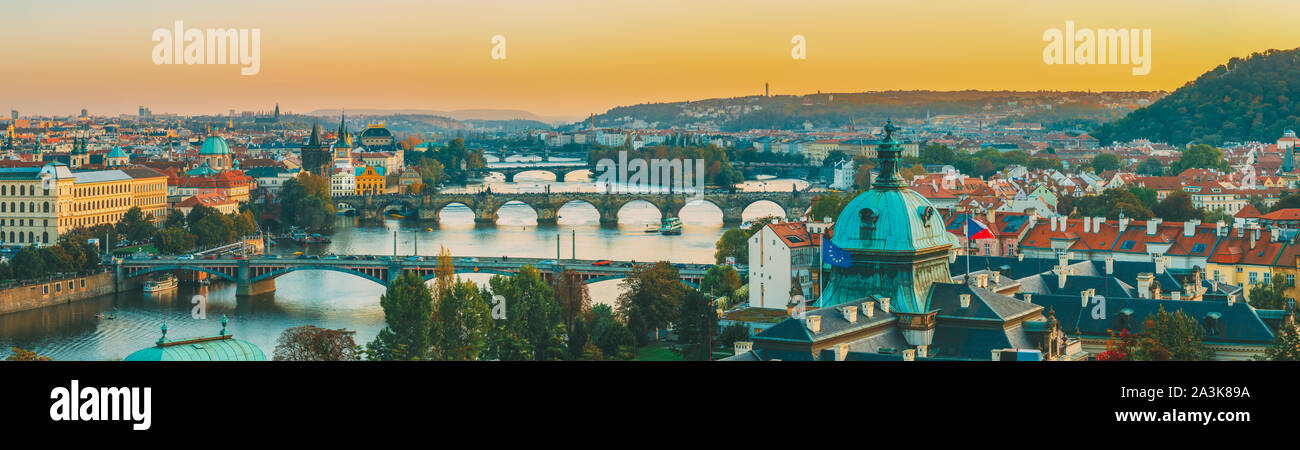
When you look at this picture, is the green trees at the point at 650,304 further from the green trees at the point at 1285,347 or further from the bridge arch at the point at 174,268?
the bridge arch at the point at 174,268

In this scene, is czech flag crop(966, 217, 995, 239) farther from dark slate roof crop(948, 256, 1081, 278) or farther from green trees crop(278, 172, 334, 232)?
green trees crop(278, 172, 334, 232)

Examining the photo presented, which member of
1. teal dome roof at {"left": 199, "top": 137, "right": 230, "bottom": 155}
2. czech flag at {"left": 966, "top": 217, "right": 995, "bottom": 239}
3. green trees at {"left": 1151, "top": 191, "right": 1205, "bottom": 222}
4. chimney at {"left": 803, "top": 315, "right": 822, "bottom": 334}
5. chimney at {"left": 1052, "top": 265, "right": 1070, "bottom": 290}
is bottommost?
chimney at {"left": 803, "top": 315, "right": 822, "bottom": 334}

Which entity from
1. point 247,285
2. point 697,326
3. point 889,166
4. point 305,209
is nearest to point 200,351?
point 889,166

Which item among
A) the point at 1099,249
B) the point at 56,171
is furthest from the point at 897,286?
the point at 56,171

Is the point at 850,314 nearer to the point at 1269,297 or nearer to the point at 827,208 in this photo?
the point at 1269,297

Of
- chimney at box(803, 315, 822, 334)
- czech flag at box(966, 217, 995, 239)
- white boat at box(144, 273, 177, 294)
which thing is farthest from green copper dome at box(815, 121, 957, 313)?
white boat at box(144, 273, 177, 294)

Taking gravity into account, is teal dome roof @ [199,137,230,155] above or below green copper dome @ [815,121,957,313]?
above
